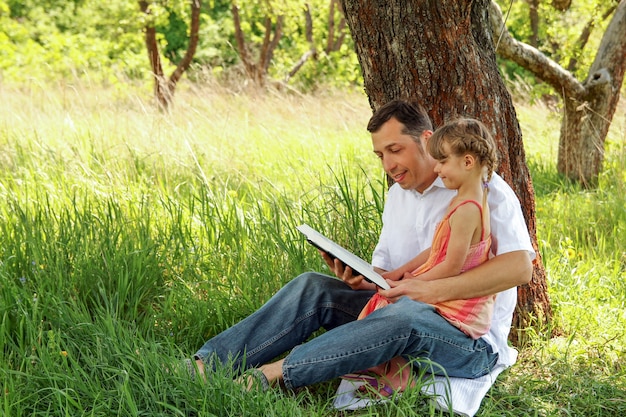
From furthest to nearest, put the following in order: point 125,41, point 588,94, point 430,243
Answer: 1. point 125,41
2. point 588,94
3. point 430,243

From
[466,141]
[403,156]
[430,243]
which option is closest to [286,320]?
[430,243]

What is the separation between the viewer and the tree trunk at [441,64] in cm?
341

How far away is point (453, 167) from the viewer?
2.75 metres

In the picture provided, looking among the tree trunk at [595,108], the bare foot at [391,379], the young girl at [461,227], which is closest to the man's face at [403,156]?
the young girl at [461,227]

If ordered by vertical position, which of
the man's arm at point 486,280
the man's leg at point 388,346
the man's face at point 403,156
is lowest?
the man's leg at point 388,346

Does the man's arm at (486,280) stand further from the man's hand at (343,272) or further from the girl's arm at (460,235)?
the man's hand at (343,272)

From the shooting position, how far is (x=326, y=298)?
10.5ft

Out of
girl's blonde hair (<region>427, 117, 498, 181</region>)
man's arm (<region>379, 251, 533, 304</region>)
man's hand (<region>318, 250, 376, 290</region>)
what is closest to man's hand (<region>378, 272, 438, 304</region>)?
man's arm (<region>379, 251, 533, 304</region>)

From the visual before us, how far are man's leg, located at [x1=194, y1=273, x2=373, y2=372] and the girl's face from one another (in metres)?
0.70

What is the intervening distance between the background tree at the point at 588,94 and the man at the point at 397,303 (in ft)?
9.76

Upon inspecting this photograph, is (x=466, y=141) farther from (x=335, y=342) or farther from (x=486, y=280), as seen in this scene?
(x=335, y=342)

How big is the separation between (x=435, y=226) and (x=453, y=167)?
1.31 ft

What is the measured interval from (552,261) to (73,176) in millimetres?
3095

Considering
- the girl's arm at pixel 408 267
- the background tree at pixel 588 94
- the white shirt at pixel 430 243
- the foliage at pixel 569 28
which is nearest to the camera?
the white shirt at pixel 430 243
